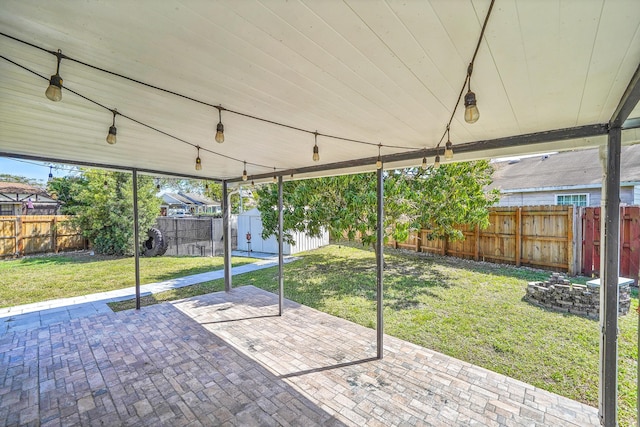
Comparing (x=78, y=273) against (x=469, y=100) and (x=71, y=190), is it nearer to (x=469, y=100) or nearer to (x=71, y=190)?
(x=71, y=190)

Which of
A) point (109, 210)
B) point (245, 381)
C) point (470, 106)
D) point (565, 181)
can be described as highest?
point (565, 181)

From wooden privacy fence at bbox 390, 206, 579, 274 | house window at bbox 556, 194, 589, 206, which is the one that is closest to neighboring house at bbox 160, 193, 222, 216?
wooden privacy fence at bbox 390, 206, 579, 274

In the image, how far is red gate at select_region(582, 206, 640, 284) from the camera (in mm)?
5207

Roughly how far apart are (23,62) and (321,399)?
10.2 feet

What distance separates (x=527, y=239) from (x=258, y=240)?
8.51 m

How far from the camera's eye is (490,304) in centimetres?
477

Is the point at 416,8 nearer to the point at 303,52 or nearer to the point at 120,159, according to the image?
the point at 303,52

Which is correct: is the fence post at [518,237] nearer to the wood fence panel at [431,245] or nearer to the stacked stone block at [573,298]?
the wood fence panel at [431,245]

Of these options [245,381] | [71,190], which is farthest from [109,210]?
[245,381]

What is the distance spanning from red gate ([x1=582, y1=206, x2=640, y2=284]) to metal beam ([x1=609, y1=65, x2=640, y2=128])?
14.3 feet

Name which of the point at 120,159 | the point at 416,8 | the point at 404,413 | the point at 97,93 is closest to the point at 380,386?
the point at 404,413

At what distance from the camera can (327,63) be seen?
1372 millimetres

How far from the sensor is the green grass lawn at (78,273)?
5820 mm

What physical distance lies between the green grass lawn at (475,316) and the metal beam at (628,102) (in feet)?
7.92
